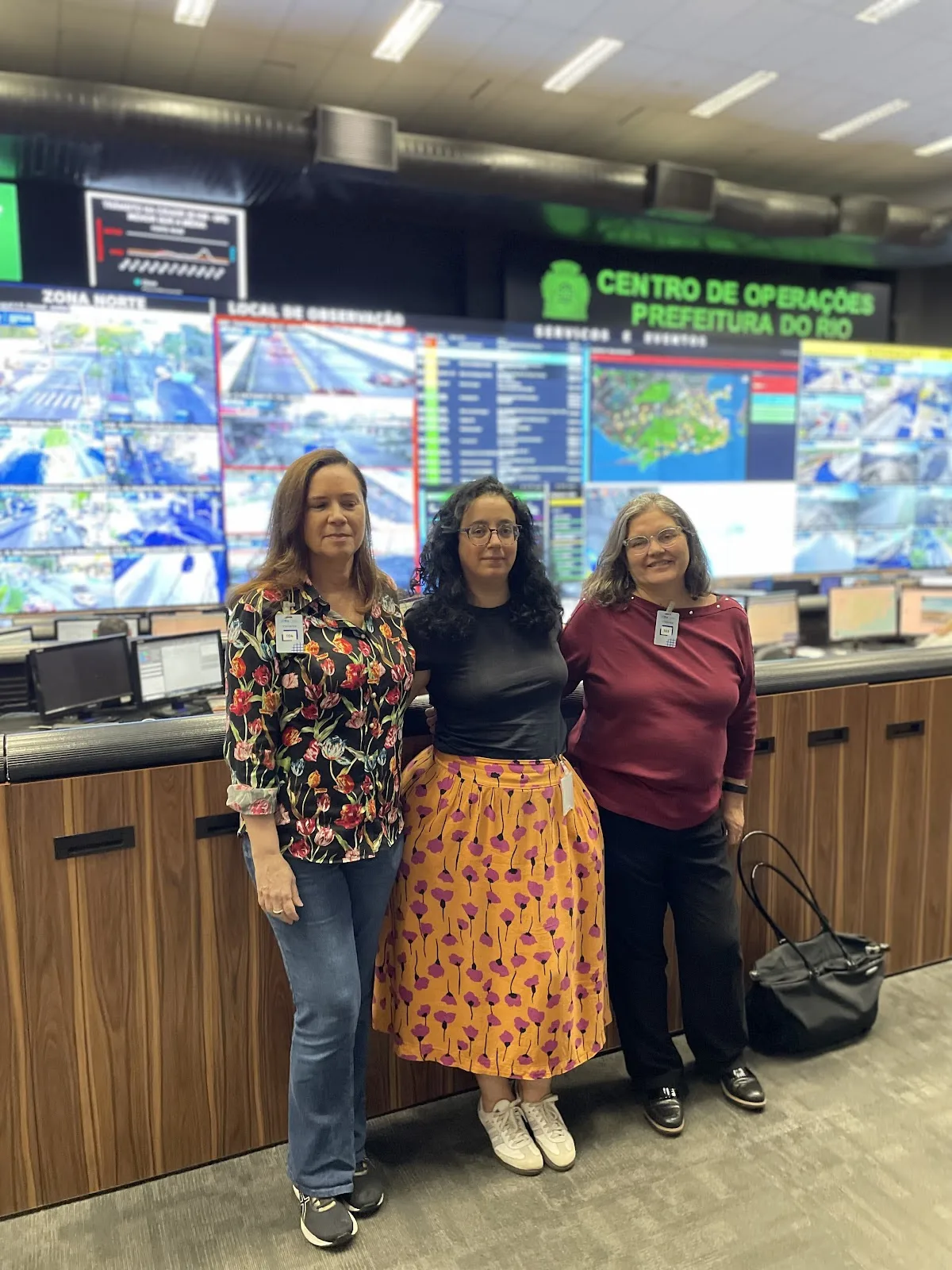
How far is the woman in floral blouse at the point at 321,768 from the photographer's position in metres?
1.45

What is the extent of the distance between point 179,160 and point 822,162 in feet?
13.1

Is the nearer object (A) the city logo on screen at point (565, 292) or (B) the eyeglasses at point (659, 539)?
(B) the eyeglasses at point (659, 539)

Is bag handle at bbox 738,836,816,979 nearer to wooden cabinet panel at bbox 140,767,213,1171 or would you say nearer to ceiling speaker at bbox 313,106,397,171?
wooden cabinet panel at bbox 140,767,213,1171

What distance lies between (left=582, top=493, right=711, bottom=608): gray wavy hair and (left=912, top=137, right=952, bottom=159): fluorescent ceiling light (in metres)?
5.00

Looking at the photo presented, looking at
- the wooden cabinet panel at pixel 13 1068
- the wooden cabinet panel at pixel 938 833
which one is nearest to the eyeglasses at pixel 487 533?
the wooden cabinet panel at pixel 13 1068

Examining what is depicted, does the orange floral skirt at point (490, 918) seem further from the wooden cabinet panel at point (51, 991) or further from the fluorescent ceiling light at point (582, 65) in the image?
the fluorescent ceiling light at point (582, 65)

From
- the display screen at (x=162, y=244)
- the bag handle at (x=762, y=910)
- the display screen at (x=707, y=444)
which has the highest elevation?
the display screen at (x=162, y=244)

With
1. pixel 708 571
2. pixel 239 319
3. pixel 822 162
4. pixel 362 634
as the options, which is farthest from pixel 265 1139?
pixel 822 162

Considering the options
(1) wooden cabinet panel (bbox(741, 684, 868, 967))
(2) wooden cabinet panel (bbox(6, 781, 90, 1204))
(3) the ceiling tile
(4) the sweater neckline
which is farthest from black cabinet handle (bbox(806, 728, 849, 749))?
(3) the ceiling tile

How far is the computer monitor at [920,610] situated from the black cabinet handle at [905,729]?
8.05 ft

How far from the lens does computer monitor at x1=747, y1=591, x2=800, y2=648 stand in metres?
4.51

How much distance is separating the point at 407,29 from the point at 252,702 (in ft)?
12.6

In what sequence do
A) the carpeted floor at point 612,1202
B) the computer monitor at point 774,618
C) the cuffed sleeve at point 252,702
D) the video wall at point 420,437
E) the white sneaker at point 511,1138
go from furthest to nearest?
the video wall at point 420,437, the computer monitor at point 774,618, the white sneaker at point 511,1138, the carpeted floor at point 612,1202, the cuffed sleeve at point 252,702

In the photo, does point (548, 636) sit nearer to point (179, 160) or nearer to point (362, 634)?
point (362, 634)
